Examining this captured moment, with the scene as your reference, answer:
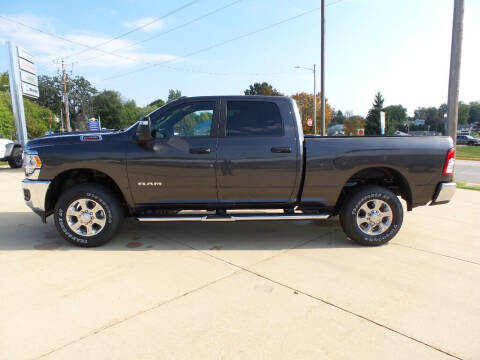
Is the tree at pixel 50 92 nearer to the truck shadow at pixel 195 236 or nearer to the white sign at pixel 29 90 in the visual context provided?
the white sign at pixel 29 90

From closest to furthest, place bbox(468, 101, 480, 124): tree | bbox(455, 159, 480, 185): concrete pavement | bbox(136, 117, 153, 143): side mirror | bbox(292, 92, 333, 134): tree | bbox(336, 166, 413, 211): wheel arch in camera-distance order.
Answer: bbox(136, 117, 153, 143): side mirror, bbox(336, 166, 413, 211): wheel arch, bbox(455, 159, 480, 185): concrete pavement, bbox(292, 92, 333, 134): tree, bbox(468, 101, 480, 124): tree

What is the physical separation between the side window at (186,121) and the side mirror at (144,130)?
7.5 inches

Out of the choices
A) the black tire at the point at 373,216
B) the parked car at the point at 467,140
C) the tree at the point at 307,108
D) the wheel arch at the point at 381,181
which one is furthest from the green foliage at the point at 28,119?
the parked car at the point at 467,140

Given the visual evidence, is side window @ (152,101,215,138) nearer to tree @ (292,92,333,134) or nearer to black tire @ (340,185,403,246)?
black tire @ (340,185,403,246)

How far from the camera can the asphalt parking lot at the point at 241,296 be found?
215 cm

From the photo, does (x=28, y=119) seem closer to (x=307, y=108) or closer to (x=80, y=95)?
(x=80, y=95)

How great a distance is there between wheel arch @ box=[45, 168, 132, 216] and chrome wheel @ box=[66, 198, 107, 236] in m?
0.31

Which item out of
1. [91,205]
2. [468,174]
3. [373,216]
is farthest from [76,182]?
[468,174]

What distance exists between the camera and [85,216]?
153 inches

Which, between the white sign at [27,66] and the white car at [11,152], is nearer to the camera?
the white car at [11,152]

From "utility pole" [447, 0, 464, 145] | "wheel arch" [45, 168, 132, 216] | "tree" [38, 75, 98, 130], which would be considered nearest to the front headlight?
"wheel arch" [45, 168, 132, 216]

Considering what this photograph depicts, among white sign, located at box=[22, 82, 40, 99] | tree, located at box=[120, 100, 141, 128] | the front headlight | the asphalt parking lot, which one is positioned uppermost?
tree, located at box=[120, 100, 141, 128]

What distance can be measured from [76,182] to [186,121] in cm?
179

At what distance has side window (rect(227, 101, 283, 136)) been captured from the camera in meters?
3.94
